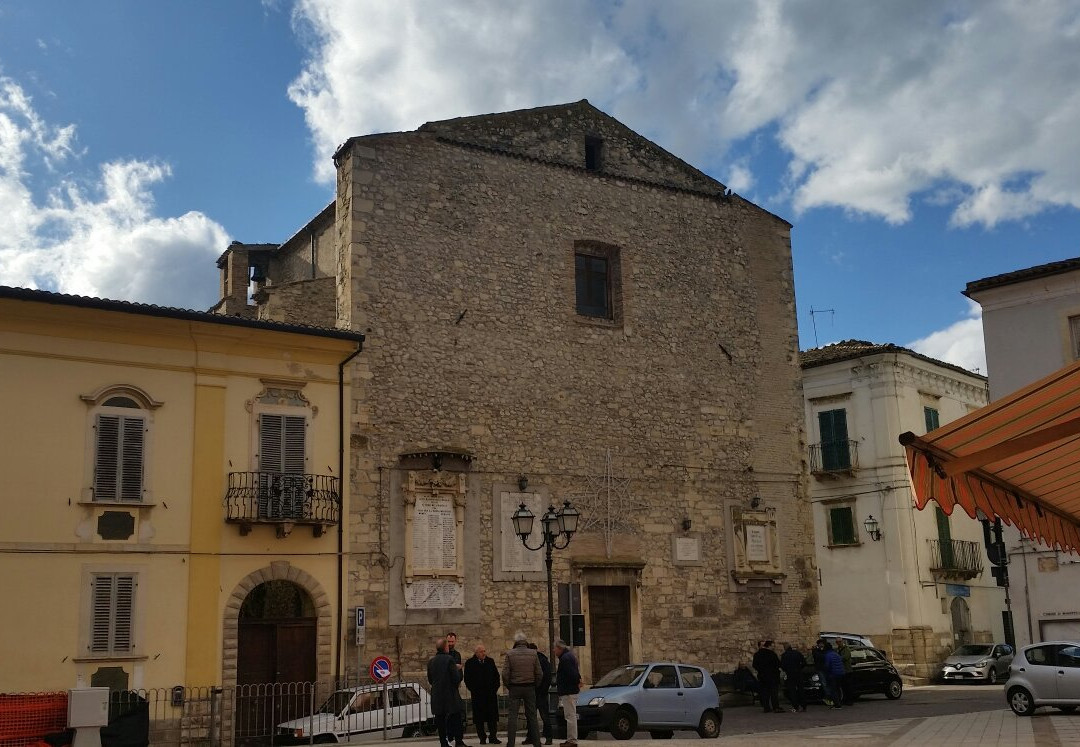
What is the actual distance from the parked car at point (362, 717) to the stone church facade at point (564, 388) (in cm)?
214

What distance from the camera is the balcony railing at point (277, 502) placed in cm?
1810

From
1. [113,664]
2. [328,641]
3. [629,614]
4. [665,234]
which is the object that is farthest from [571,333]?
[113,664]

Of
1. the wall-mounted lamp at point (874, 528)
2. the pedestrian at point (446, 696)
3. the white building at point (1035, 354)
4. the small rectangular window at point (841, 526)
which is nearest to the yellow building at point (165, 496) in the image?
the pedestrian at point (446, 696)

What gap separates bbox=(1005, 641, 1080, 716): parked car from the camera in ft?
62.2

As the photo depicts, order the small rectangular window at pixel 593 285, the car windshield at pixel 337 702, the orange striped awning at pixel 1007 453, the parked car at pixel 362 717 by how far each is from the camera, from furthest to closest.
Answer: the small rectangular window at pixel 593 285 → the car windshield at pixel 337 702 → the parked car at pixel 362 717 → the orange striped awning at pixel 1007 453

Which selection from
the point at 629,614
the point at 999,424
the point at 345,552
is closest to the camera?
the point at 999,424

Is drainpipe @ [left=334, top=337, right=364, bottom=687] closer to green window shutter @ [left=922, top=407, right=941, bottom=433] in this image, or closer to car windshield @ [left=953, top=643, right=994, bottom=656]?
car windshield @ [left=953, top=643, right=994, bottom=656]

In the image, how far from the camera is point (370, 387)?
66.1 ft

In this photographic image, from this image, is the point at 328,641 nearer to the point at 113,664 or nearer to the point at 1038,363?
the point at 113,664

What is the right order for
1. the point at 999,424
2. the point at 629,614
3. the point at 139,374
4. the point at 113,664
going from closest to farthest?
the point at 999,424 → the point at 113,664 → the point at 139,374 → the point at 629,614

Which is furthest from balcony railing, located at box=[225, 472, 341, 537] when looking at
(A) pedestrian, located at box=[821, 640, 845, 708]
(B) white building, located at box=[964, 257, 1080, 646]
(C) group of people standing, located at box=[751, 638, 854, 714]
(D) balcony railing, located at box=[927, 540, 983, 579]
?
(D) balcony railing, located at box=[927, 540, 983, 579]

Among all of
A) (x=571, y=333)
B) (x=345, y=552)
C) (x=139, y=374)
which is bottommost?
(x=345, y=552)

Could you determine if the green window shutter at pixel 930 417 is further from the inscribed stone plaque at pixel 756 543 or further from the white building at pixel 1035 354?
the inscribed stone plaque at pixel 756 543

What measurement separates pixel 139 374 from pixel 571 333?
871cm
